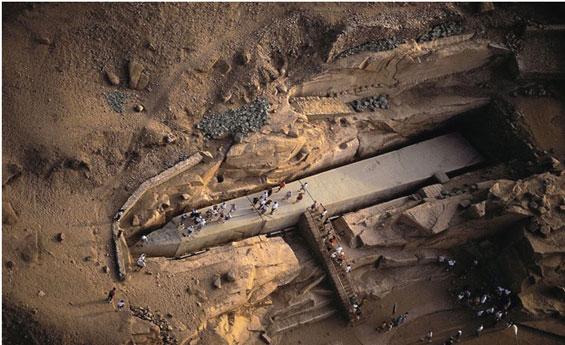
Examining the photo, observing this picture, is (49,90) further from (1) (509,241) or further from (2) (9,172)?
(1) (509,241)

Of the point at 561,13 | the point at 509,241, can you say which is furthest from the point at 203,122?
the point at 561,13

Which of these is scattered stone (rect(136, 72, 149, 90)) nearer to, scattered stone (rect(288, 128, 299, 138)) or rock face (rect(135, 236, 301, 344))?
scattered stone (rect(288, 128, 299, 138))

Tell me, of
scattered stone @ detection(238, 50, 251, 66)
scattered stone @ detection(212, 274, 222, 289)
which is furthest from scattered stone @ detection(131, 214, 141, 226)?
scattered stone @ detection(238, 50, 251, 66)

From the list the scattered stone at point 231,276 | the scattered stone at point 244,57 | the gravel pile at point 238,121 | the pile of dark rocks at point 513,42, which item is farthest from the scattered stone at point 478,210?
the scattered stone at point 244,57

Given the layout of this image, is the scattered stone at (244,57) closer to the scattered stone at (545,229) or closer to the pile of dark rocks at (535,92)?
the pile of dark rocks at (535,92)

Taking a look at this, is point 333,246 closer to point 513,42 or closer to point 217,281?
point 217,281

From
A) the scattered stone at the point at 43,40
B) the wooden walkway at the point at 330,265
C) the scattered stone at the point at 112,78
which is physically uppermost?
the scattered stone at the point at 43,40
